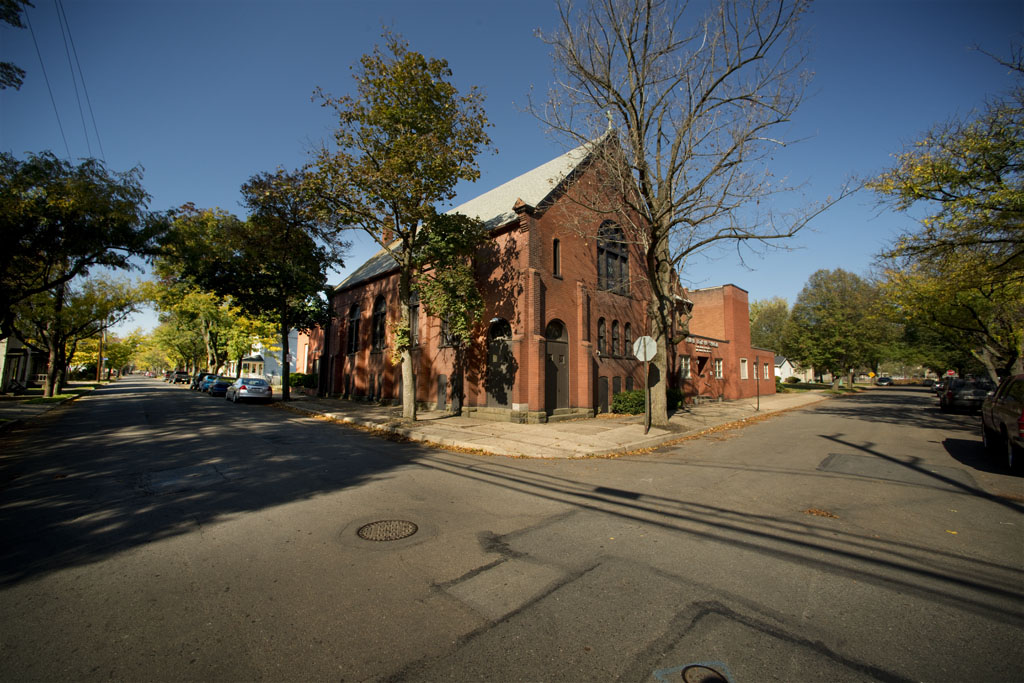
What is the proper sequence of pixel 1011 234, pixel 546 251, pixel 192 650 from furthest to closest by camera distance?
pixel 546 251 < pixel 1011 234 < pixel 192 650

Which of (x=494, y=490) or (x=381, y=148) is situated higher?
(x=381, y=148)

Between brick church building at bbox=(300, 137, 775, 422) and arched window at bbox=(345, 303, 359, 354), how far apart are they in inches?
17.9

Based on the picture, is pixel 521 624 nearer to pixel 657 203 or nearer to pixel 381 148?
pixel 657 203

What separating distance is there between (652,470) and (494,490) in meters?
3.57

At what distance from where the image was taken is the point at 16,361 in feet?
117

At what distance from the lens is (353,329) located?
29.0m

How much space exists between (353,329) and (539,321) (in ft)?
57.7

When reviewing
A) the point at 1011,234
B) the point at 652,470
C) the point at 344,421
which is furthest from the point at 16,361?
the point at 1011,234

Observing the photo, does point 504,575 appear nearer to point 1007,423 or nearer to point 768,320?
point 1007,423

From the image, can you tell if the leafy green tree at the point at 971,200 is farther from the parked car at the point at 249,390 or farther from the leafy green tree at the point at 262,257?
the parked car at the point at 249,390

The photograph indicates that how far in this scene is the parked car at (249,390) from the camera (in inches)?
1027

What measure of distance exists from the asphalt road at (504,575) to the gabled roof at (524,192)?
11708mm

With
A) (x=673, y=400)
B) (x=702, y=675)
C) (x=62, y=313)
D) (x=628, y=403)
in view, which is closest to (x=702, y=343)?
(x=673, y=400)

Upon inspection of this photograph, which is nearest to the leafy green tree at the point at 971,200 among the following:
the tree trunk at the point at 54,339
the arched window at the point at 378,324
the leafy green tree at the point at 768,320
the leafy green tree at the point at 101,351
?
the arched window at the point at 378,324
